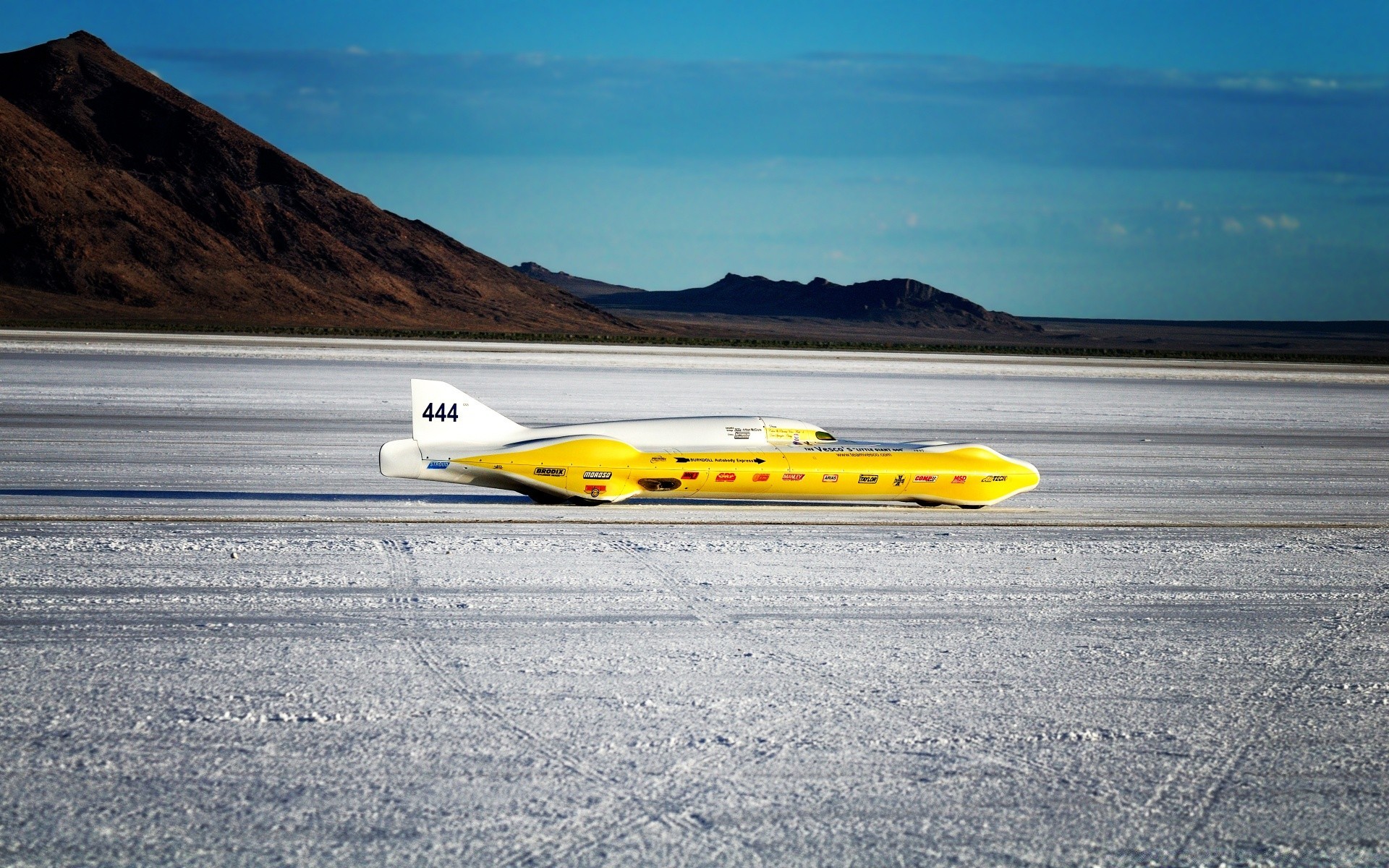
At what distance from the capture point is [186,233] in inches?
5477

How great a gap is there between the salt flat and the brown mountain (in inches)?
4449

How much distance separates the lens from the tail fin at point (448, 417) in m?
12.7

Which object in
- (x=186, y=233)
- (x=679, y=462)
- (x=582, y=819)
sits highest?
(x=186, y=233)

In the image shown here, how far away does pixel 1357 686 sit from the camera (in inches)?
276

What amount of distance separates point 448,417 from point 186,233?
139751 millimetres

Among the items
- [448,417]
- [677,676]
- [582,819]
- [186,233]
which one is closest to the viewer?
[582,819]

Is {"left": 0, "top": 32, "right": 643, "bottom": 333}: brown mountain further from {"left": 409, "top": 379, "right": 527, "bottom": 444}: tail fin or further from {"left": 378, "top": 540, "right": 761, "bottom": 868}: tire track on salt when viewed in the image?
{"left": 378, "top": 540, "right": 761, "bottom": 868}: tire track on salt

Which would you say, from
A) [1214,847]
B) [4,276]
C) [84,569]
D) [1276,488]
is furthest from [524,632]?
[4,276]

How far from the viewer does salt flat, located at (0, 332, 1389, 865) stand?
5039 mm

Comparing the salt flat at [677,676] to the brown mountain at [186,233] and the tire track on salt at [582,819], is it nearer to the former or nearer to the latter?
the tire track on salt at [582,819]

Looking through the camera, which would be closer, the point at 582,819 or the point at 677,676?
the point at 582,819

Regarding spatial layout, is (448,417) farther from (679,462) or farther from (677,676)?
(677,676)

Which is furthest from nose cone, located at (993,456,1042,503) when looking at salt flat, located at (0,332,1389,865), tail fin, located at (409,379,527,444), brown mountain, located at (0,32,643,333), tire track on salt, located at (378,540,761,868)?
brown mountain, located at (0,32,643,333)

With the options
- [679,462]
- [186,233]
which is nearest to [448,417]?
[679,462]
